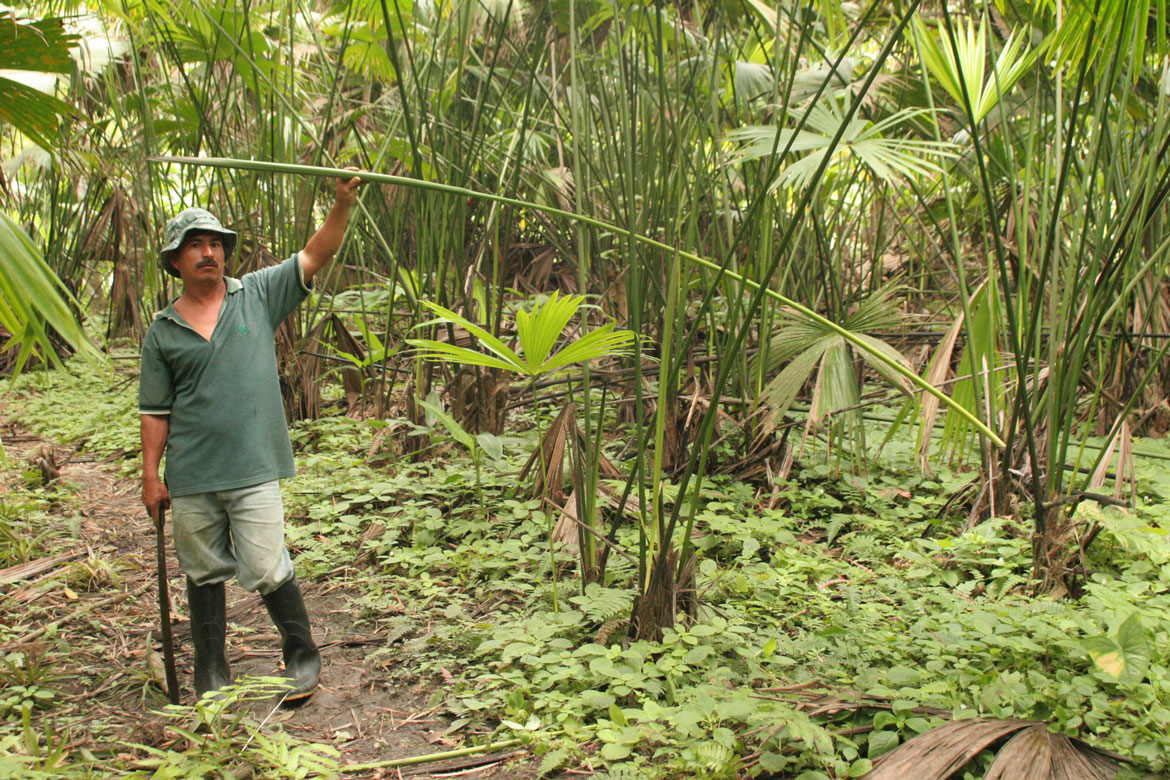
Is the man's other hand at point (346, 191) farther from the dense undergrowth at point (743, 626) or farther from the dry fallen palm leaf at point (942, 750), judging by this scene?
the dry fallen palm leaf at point (942, 750)

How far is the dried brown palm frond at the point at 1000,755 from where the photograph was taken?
1381 mm

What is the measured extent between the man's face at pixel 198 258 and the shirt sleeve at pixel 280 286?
0.14 m

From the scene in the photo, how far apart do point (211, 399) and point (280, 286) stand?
1.09 ft

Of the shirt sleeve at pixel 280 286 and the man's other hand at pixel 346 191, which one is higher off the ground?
the man's other hand at pixel 346 191

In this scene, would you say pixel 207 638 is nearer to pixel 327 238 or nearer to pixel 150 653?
pixel 150 653

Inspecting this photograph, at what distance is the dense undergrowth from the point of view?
5.29 feet

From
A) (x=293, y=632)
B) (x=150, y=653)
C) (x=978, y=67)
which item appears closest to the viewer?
(x=293, y=632)

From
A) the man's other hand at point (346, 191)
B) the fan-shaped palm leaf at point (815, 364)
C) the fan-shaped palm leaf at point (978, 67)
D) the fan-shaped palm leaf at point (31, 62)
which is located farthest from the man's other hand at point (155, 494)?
the fan-shaped palm leaf at point (978, 67)

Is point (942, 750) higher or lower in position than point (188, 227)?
lower

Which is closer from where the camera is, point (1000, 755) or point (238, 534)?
point (1000, 755)

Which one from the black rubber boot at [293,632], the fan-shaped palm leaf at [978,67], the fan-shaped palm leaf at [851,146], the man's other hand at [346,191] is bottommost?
the black rubber boot at [293,632]

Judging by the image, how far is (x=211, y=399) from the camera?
6.61 ft

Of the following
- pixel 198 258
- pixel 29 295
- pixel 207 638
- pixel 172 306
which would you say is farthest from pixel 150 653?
pixel 29 295

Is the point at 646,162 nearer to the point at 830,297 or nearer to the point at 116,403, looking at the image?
the point at 830,297
